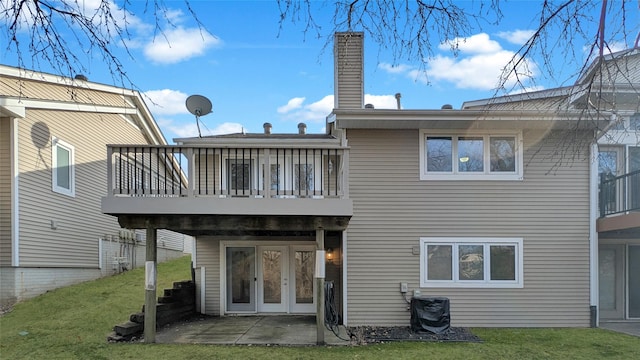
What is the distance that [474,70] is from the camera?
4.50 m

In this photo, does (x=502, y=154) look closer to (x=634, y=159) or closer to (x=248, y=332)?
(x=634, y=159)

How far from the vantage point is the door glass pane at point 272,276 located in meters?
11.5

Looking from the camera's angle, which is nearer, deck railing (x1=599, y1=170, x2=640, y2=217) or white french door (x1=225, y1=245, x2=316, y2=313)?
deck railing (x1=599, y1=170, x2=640, y2=217)

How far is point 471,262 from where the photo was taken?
967 cm

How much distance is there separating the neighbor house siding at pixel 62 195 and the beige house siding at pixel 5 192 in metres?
0.25

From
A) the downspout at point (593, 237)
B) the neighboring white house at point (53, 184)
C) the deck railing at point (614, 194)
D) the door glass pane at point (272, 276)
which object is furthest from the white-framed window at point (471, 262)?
the neighboring white house at point (53, 184)

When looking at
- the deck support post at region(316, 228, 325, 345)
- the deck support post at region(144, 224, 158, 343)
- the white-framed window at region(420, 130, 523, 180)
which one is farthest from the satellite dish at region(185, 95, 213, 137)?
the white-framed window at region(420, 130, 523, 180)

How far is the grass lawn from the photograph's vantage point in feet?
23.3

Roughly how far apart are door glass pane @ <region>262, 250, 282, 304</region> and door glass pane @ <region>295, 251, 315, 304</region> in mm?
469

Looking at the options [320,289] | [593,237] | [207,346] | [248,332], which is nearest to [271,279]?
[248,332]

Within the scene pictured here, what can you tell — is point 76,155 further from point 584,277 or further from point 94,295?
point 584,277

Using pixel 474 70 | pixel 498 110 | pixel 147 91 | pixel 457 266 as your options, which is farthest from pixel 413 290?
pixel 147 91

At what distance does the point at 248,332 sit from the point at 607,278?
8.80 m

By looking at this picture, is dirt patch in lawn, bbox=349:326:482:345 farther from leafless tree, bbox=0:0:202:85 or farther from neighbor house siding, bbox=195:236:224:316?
leafless tree, bbox=0:0:202:85
